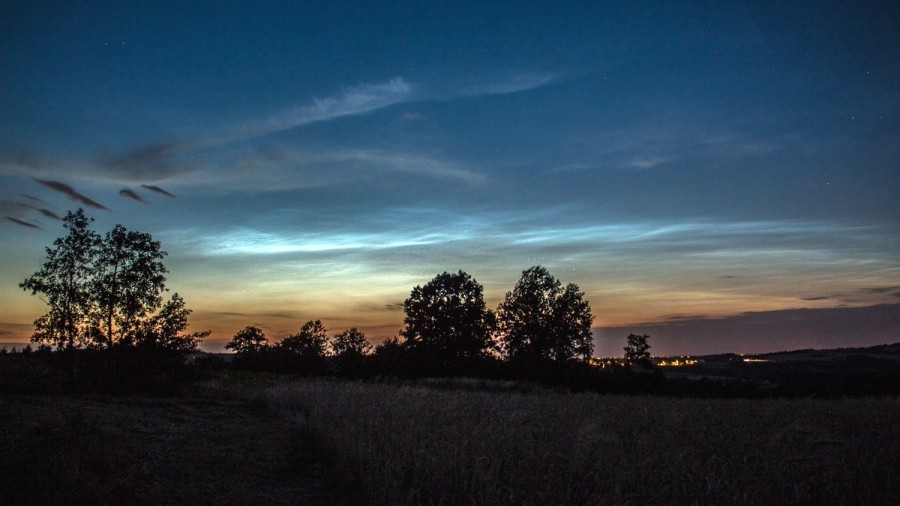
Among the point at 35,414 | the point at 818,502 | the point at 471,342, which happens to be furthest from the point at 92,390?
the point at 471,342

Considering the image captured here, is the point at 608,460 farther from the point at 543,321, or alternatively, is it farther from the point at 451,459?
the point at 543,321

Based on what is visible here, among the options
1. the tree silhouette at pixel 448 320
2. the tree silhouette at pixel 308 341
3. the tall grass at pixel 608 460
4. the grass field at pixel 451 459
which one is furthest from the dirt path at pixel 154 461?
the tree silhouette at pixel 308 341

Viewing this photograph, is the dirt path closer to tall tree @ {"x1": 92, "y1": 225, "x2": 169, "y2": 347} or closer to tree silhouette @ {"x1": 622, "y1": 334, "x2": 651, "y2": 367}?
tall tree @ {"x1": 92, "y1": 225, "x2": 169, "y2": 347}

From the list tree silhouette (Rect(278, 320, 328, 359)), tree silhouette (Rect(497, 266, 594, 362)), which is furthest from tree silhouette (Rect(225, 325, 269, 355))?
tree silhouette (Rect(497, 266, 594, 362))

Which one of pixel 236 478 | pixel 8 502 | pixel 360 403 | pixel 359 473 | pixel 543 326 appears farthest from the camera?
pixel 543 326

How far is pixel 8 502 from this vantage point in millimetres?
6082

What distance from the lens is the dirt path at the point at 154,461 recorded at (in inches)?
262

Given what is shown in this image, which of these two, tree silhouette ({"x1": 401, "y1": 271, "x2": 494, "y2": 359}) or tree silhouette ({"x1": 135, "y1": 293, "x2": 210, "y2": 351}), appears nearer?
tree silhouette ({"x1": 135, "y1": 293, "x2": 210, "y2": 351})

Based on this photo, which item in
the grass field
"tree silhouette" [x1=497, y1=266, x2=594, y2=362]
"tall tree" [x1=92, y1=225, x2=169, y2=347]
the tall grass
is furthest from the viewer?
"tree silhouette" [x1=497, y1=266, x2=594, y2=362]

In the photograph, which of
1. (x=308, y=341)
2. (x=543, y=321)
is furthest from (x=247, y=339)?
(x=543, y=321)

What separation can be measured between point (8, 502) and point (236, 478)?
2.64 metres

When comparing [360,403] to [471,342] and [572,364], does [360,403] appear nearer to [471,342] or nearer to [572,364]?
[572,364]

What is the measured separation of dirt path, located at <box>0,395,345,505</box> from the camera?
262 inches

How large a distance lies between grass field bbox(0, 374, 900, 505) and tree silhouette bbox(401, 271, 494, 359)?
47.3 metres
